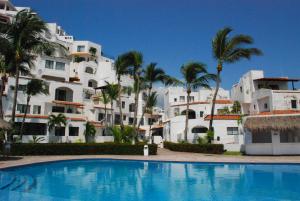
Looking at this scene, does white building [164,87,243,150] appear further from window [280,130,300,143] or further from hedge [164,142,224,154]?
window [280,130,300,143]

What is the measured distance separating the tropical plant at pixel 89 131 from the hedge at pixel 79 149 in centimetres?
1078

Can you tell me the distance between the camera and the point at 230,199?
10828mm

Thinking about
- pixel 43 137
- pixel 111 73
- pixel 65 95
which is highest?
pixel 111 73

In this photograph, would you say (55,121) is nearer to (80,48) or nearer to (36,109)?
(36,109)

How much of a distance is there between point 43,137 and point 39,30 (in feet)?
46.5

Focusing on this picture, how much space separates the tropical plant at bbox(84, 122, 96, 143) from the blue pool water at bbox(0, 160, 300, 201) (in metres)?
15.9

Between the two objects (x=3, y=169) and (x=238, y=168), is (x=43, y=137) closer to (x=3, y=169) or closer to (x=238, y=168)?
(x=3, y=169)

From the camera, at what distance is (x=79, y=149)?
26406mm

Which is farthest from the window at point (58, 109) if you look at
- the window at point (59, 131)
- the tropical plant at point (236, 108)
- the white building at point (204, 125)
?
the tropical plant at point (236, 108)

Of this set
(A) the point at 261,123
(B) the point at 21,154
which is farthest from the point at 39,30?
(A) the point at 261,123

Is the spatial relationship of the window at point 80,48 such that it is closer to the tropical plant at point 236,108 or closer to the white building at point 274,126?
the tropical plant at point 236,108

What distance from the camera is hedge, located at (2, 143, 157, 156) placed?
24.8 m

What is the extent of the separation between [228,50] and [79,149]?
2036 centimetres

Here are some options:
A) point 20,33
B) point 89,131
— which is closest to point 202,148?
point 89,131
